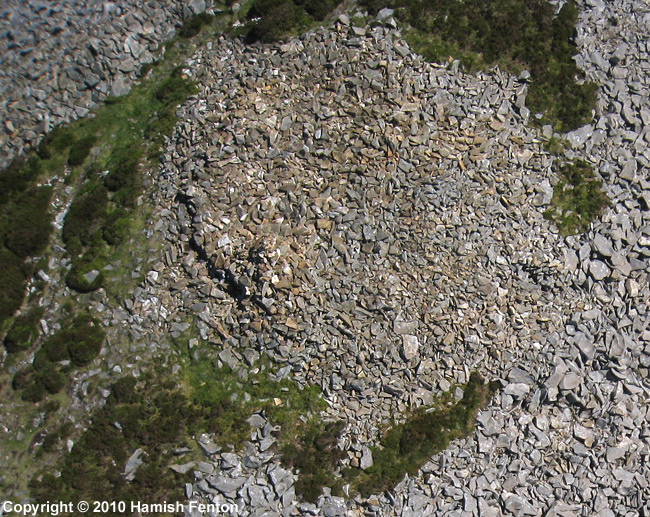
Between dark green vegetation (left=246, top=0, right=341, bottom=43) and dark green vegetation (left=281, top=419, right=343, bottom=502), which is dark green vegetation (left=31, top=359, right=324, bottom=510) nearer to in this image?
dark green vegetation (left=281, top=419, right=343, bottom=502)

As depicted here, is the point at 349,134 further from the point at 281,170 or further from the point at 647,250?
the point at 647,250

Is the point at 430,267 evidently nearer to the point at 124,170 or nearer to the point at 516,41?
the point at 516,41

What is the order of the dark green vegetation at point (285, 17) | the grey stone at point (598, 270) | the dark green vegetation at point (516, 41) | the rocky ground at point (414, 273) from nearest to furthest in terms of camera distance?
the rocky ground at point (414, 273) → the grey stone at point (598, 270) → the dark green vegetation at point (516, 41) → the dark green vegetation at point (285, 17)

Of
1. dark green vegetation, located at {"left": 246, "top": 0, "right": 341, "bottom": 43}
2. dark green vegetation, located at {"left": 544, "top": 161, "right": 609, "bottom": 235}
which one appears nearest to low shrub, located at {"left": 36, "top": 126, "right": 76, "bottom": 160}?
dark green vegetation, located at {"left": 246, "top": 0, "right": 341, "bottom": 43}

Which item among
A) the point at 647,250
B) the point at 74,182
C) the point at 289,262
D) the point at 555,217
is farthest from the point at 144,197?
the point at 647,250

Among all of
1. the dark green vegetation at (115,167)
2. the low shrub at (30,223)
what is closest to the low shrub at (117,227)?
the dark green vegetation at (115,167)

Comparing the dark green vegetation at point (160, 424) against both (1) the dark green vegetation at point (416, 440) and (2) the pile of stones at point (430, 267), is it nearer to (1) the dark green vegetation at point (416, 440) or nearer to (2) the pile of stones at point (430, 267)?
(2) the pile of stones at point (430, 267)

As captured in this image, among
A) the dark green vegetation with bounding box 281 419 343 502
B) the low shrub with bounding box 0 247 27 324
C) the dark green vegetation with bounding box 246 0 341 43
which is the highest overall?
the dark green vegetation with bounding box 246 0 341 43
